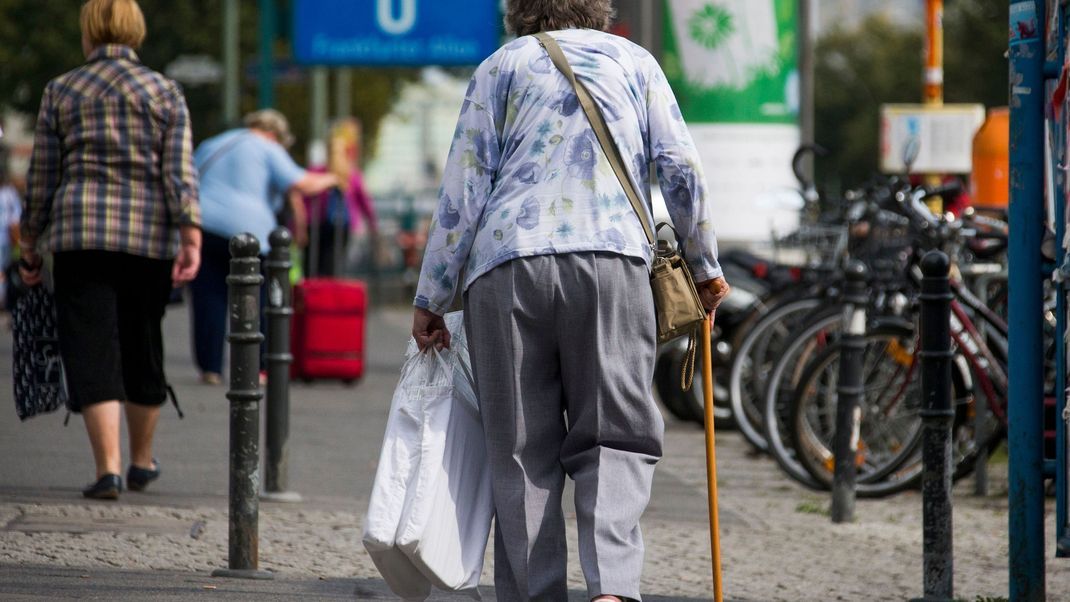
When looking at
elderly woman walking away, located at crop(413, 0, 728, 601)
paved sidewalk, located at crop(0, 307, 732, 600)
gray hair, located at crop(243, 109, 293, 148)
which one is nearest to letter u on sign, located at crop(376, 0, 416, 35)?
gray hair, located at crop(243, 109, 293, 148)

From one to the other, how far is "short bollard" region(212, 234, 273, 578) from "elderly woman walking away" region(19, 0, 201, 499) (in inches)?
48.5

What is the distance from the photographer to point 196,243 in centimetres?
676

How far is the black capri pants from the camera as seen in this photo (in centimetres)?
657

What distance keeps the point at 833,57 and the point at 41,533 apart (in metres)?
66.0

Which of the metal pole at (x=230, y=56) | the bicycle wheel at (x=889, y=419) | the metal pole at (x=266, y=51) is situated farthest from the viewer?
the metal pole at (x=230, y=56)

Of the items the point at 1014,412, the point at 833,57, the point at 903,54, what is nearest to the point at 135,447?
the point at 1014,412

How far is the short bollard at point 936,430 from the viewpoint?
5.28 metres

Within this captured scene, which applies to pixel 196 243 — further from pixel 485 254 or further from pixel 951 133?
pixel 951 133

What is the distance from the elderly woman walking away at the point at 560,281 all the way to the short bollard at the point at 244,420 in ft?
4.06

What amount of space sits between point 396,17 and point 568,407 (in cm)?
1289

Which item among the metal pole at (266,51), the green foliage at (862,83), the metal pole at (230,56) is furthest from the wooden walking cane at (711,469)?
the green foliage at (862,83)

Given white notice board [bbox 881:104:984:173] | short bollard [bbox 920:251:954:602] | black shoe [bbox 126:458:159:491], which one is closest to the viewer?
short bollard [bbox 920:251:954:602]

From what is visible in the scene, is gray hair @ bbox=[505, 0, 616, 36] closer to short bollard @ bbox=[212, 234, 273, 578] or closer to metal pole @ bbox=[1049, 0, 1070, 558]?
metal pole @ bbox=[1049, 0, 1070, 558]

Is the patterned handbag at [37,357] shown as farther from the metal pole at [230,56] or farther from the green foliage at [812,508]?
the metal pole at [230,56]
